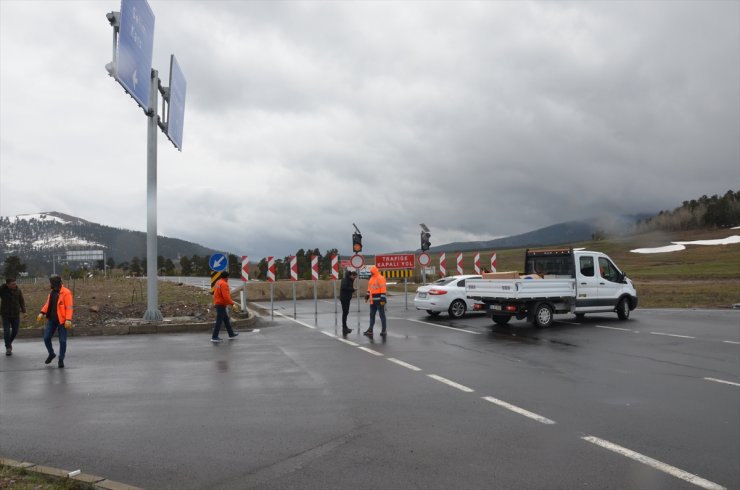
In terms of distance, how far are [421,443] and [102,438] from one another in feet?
10.7

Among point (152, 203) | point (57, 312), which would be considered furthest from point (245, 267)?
point (57, 312)

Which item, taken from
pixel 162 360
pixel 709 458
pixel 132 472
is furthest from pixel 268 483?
pixel 162 360

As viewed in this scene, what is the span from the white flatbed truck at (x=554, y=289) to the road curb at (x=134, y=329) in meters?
7.60

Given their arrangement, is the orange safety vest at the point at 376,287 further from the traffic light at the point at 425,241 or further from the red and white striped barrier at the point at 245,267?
the traffic light at the point at 425,241

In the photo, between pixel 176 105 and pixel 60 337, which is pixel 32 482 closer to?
pixel 60 337

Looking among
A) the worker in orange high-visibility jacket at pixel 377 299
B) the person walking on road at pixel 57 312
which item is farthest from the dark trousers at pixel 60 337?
the worker in orange high-visibility jacket at pixel 377 299

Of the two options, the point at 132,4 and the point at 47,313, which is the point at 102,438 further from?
the point at 132,4

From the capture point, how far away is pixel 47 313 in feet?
35.6

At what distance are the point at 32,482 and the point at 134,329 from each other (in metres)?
11.8

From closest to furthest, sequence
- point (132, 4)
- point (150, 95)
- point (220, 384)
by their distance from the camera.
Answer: point (220, 384) < point (132, 4) < point (150, 95)

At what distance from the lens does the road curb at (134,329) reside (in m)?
15.1

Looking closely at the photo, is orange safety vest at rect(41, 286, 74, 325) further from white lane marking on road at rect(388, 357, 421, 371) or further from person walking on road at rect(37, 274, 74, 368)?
white lane marking on road at rect(388, 357, 421, 371)

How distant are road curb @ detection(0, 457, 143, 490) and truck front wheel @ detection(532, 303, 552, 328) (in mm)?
13507

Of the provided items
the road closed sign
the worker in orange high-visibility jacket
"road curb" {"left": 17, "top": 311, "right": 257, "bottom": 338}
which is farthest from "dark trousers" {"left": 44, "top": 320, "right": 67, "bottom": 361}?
the road closed sign
